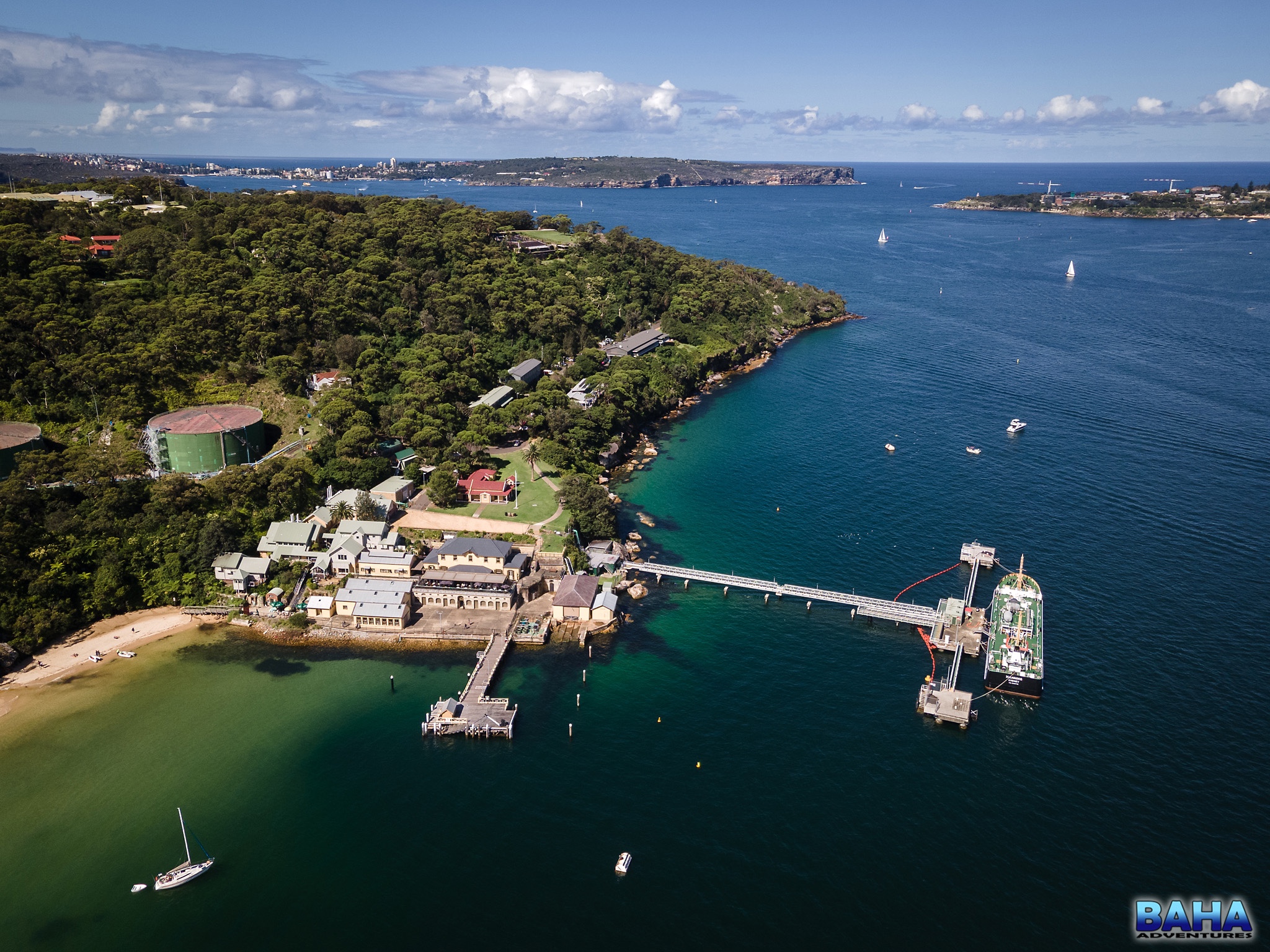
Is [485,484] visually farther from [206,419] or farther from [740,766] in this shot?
[740,766]

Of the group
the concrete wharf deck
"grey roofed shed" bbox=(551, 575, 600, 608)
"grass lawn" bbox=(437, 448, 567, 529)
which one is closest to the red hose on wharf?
the concrete wharf deck

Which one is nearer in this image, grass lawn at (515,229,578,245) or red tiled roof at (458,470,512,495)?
red tiled roof at (458,470,512,495)

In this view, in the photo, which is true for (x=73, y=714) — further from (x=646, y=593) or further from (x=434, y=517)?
Answer: (x=646, y=593)

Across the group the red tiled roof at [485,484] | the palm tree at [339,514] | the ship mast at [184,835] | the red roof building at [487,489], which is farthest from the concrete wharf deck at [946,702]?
the palm tree at [339,514]

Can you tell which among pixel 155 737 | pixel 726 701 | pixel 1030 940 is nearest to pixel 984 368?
pixel 726 701

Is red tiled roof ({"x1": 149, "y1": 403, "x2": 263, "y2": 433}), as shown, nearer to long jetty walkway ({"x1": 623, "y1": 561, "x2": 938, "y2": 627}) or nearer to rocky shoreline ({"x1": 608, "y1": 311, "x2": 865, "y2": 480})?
rocky shoreline ({"x1": 608, "y1": 311, "x2": 865, "y2": 480})

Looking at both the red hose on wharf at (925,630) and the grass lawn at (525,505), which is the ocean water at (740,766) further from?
the grass lawn at (525,505)
